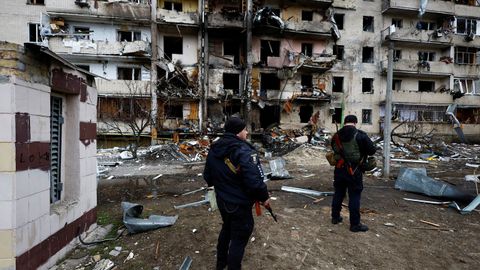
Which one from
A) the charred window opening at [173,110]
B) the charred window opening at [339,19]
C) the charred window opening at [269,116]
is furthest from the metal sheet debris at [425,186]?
the charred window opening at [339,19]

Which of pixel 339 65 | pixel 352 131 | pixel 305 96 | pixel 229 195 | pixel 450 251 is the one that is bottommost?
pixel 450 251

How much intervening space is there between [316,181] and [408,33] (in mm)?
22938

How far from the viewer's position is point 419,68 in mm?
25125

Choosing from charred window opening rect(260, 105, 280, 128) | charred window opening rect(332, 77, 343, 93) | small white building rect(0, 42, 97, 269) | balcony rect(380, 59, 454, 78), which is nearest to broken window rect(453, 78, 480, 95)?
balcony rect(380, 59, 454, 78)

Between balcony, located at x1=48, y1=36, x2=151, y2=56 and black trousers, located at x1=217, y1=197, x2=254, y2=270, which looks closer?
black trousers, located at x1=217, y1=197, x2=254, y2=270

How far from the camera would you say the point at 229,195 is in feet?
10.2

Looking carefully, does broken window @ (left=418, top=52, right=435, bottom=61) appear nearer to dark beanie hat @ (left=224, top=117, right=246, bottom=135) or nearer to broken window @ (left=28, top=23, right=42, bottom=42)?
dark beanie hat @ (left=224, top=117, right=246, bottom=135)

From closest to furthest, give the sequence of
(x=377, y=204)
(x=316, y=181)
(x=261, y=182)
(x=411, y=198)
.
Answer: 1. (x=261, y=182)
2. (x=377, y=204)
3. (x=411, y=198)
4. (x=316, y=181)

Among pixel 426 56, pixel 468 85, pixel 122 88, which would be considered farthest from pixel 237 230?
pixel 468 85

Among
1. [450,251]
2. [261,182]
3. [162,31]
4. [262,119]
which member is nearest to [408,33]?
[262,119]

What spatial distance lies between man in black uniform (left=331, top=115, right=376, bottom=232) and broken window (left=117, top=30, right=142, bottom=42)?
69.6 ft

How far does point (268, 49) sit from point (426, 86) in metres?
16.0

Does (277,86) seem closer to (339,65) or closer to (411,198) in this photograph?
(339,65)

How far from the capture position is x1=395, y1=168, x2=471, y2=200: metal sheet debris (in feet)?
21.3
